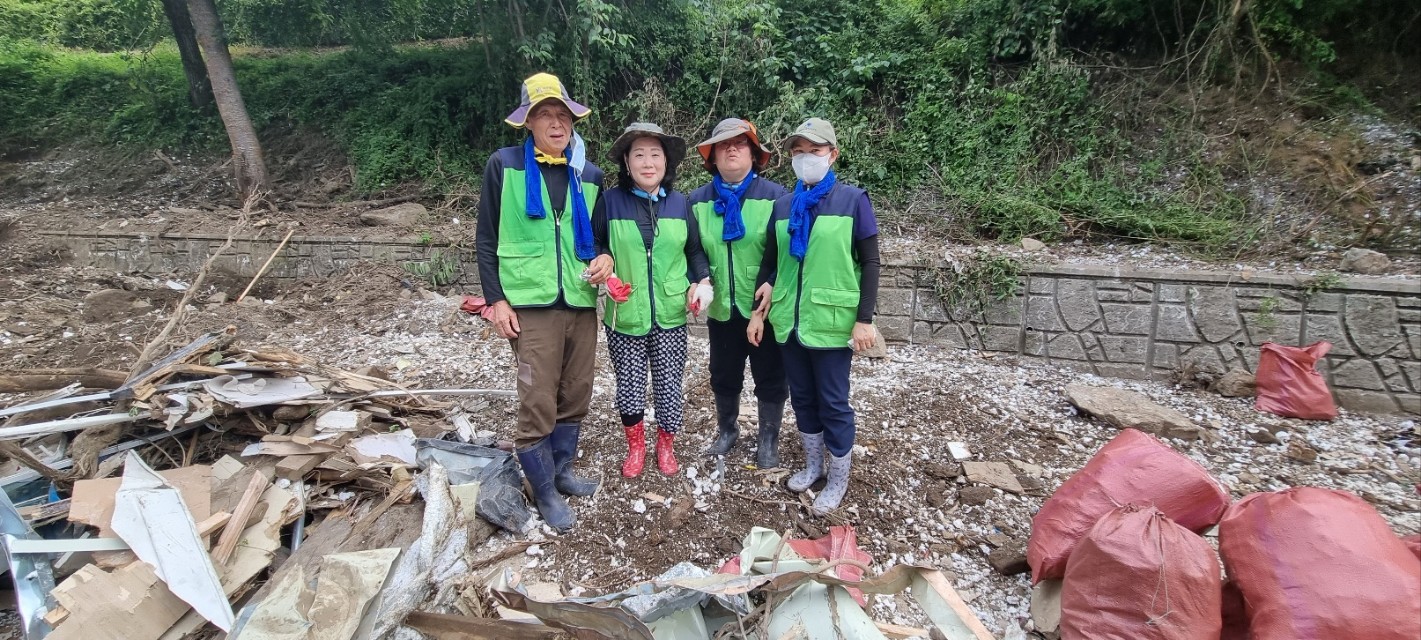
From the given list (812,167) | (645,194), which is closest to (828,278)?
(812,167)

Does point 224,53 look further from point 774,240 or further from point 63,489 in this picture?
point 774,240

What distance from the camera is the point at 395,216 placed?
713 cm

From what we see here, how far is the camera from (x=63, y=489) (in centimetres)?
263

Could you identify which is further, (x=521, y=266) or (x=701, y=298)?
(x=701, y=298)

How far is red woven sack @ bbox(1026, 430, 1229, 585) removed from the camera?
2.07 meters

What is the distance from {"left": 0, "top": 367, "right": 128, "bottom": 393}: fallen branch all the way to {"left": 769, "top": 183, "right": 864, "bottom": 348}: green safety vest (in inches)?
135

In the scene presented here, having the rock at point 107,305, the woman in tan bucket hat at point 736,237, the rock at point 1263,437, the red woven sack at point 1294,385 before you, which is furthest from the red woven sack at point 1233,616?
the rock at point 107,305

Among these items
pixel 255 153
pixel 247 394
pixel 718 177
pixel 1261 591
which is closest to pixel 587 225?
pixel 718 177

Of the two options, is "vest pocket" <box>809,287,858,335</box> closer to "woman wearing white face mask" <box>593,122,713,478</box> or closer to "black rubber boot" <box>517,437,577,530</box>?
"woman wearing white face mask" <box>593,122,713,478</box>

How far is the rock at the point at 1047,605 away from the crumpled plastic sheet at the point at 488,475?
2.09 m

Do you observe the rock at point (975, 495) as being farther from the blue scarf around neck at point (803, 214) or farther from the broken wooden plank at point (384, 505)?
the broken wooden plank at point (384, 505)

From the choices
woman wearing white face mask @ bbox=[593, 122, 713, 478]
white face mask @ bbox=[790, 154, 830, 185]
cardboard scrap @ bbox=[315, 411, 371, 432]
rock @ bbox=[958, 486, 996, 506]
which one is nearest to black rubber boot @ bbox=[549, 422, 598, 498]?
woman wearing white face mask @ bbox=[593, 122, 713, 478]

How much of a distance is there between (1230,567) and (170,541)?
11.8 ft

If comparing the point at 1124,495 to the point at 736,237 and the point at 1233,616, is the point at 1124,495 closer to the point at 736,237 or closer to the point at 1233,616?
the point at 1233,616
